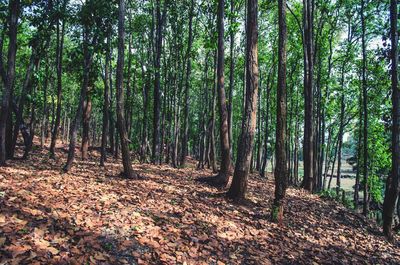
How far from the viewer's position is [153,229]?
5547 millimetres

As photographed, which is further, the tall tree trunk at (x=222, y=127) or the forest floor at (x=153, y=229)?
the tall tree trunk at (x=222, y=127)

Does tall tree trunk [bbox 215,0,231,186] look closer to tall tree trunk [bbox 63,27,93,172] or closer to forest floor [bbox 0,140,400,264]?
forest floor [bbox 0,140,400,264]

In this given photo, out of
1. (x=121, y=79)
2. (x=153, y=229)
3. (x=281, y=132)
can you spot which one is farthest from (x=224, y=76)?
(x=153, y=229)

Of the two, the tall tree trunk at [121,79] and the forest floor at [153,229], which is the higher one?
the tall tree trunk at [121,79]

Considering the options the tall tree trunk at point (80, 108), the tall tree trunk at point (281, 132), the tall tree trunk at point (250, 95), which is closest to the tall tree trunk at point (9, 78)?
the tall tree trunk at point (80, 108)

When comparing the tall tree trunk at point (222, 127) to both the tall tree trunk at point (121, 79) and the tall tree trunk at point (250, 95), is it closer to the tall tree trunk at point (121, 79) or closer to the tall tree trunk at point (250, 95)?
the tall tree trunk at point (250, 95)

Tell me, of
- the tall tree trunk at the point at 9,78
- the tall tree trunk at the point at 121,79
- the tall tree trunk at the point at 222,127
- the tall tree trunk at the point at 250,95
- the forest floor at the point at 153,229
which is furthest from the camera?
the tall tree trunk at the point at 222,127

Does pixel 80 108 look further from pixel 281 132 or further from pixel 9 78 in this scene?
pixel 281 132

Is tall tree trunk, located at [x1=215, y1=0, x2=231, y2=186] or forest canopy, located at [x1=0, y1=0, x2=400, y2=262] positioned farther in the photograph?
tall tree trunk, located at [x1=215, y1=0, x2=231, y2=186]

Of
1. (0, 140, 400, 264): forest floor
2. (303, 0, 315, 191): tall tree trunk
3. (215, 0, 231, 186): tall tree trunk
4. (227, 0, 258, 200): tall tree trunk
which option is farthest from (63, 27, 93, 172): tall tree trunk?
(303, 0, 315, 191): tall tree trunk

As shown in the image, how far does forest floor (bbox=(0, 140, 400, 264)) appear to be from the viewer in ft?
14.2

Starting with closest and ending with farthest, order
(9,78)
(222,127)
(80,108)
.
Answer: (9,78)
(80,108)
(222,127)

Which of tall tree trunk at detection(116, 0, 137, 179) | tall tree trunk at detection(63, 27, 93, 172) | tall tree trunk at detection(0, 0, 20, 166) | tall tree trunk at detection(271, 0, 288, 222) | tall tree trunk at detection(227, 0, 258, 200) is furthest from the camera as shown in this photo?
tall tree trunk at detection(63, 27, 93, 172)

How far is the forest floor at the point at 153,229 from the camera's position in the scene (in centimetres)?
433
